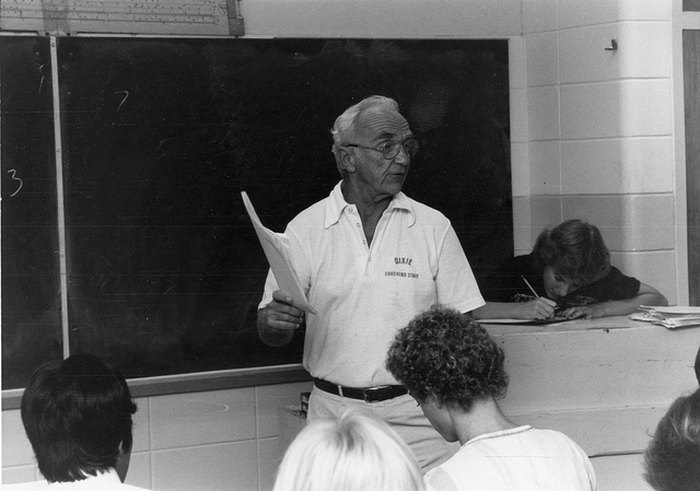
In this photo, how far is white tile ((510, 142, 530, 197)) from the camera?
10.8 ft

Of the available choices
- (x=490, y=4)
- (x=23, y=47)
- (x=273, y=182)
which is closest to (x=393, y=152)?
(x=273, y=182)

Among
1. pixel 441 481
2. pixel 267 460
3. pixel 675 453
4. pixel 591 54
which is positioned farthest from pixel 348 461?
pixel 591 54

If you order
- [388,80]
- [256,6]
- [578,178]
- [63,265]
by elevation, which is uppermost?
[256,6]

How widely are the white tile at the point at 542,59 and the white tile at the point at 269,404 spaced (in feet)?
4.53

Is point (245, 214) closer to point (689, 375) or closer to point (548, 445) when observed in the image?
point (689, 375)

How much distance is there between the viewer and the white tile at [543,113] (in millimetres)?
3221

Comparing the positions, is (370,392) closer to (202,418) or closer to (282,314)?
(282,314)

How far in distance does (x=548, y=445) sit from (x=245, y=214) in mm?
1740

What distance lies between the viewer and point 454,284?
2.53 m

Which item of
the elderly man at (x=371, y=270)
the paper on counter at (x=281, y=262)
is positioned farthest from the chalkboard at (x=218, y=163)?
the paper on counter at (x=281, y=262)

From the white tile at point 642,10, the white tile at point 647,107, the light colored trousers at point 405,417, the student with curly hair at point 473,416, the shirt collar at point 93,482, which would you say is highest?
the white tile at point 642,10

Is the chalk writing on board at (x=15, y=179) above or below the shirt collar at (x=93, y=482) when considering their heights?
above

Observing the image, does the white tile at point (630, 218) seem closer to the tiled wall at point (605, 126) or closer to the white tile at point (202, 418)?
the tiled wall at point (605, 126)

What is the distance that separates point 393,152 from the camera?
2.51 meters
